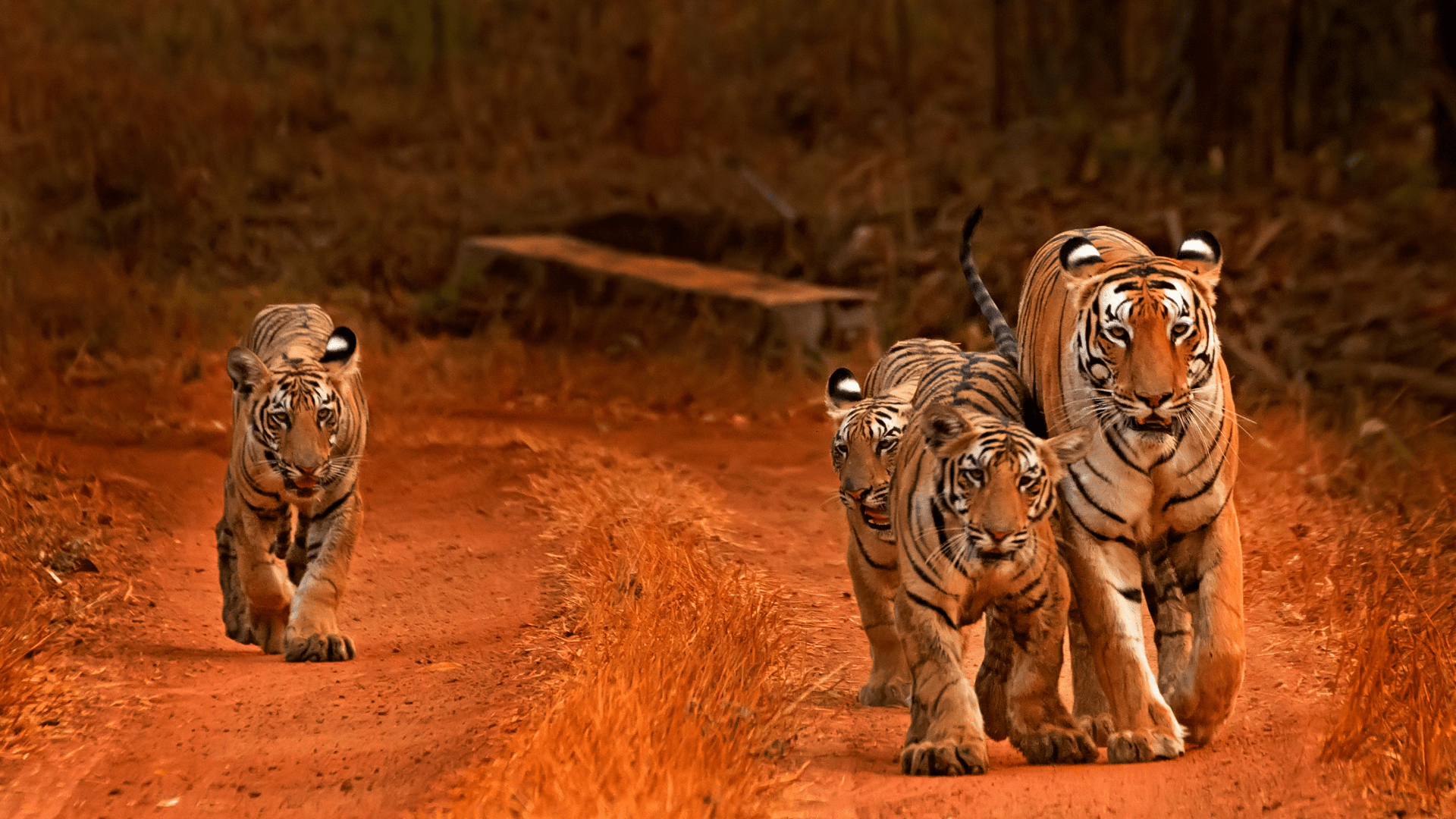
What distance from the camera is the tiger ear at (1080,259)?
181 inches

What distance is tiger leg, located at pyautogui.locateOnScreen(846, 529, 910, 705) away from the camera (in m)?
5.19

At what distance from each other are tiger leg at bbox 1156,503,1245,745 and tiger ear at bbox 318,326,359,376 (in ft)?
9.65

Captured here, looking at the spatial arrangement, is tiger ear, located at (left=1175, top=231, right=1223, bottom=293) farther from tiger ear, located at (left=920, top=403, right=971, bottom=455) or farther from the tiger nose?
tiger ear, located at (left=920, top=403, right=971, bottom=455)

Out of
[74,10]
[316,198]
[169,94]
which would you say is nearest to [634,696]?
[316,198]

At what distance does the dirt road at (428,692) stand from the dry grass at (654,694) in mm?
153

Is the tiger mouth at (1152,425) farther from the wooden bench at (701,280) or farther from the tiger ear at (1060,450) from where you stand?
the wooden bench at (701,280)

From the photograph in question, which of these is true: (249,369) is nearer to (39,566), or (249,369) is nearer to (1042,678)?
(39,566)

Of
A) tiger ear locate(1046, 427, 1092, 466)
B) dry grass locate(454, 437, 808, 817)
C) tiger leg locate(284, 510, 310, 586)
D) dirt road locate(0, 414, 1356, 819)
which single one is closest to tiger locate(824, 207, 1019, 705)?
dirt road locate(0, 414, 1356, 819)

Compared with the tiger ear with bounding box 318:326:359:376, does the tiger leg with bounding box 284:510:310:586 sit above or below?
below

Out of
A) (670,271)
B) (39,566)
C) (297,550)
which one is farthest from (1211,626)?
(670,271)

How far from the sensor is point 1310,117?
1367 cm

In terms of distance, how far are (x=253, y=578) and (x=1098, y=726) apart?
117 inches

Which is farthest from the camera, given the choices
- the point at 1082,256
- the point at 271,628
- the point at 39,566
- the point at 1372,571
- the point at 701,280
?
the point at 701,280

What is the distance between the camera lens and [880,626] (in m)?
5.20
